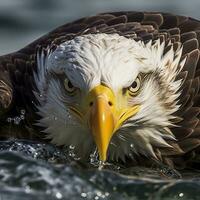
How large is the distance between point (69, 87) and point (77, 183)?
0.92 metres

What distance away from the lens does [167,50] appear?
9.57 metres

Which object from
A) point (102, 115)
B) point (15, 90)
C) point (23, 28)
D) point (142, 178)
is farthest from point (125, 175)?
point (23, 28)

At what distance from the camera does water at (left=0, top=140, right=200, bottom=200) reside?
8281 millimetres

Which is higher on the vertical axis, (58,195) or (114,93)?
(114,93)

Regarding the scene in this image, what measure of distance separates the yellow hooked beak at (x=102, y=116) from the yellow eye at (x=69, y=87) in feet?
1.04

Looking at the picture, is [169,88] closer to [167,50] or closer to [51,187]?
[167,50]

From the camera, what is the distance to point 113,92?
8695 mm

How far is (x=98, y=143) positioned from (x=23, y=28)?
23.8 ft

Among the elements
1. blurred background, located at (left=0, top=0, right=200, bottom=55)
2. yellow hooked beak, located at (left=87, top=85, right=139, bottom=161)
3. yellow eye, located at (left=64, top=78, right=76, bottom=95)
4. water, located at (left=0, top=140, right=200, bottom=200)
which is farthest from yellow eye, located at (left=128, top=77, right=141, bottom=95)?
blurred background, located at (left=0, top=0, right=200, bottom=55)

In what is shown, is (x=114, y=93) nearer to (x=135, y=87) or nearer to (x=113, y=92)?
(x=113, y=92)

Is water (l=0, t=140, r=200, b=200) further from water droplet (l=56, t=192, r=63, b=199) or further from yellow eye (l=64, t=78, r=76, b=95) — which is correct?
yellow eye (l=64, t=78, r=76, b=95)

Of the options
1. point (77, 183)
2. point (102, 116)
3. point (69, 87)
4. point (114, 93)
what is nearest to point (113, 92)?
point (114, 93)

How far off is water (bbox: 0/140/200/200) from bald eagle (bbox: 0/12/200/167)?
0.24 meters

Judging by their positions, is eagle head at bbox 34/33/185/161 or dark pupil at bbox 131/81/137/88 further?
dark pupil at bbox 131/81/137/88
